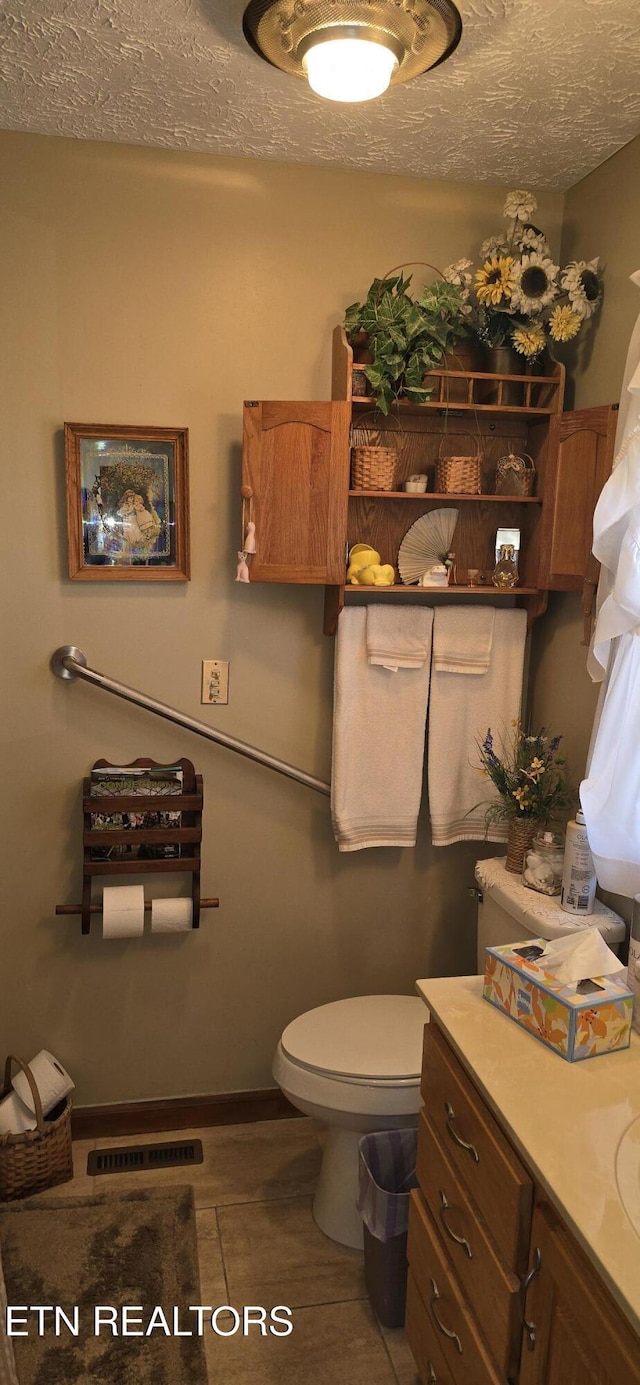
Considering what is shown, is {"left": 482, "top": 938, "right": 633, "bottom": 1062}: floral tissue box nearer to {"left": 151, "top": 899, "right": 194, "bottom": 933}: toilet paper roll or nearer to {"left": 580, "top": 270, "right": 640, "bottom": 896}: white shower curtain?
{"left": 580, "top": 270, "right": 640, "bottom": 896}: white shower curtain

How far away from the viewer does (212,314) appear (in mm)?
2244

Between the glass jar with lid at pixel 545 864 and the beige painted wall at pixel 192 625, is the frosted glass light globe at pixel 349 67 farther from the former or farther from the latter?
the glass jar with lid at pixel 545 864

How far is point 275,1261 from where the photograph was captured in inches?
81.5

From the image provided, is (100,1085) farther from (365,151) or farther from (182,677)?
(365,151)

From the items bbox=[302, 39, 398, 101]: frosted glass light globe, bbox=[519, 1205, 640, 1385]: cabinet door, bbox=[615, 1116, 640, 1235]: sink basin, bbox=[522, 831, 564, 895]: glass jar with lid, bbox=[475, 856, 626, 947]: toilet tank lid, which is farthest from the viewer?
bbox=[522, 831, 564, 895]: glass jar with lid

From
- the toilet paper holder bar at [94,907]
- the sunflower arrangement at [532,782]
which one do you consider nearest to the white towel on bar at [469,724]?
the sunflower arrangement at [532,782]

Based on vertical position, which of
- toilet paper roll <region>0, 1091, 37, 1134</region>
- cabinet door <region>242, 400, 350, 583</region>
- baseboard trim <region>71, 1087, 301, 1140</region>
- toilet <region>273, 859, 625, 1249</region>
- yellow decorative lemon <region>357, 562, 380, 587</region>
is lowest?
baseboard trim <region>71, 1087, 301, 1140</region>

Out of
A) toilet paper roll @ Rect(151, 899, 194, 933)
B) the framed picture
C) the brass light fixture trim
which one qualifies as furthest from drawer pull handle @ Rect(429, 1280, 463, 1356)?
the brass light fixture trim

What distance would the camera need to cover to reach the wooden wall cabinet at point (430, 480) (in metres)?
2.11

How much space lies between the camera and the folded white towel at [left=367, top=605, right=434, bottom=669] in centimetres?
230

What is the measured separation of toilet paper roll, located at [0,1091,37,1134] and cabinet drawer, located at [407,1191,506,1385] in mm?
1039

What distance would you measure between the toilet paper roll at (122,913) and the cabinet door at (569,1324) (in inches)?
51.1

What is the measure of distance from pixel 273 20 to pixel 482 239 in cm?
99

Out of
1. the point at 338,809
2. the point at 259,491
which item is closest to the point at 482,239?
the point at 259,491
